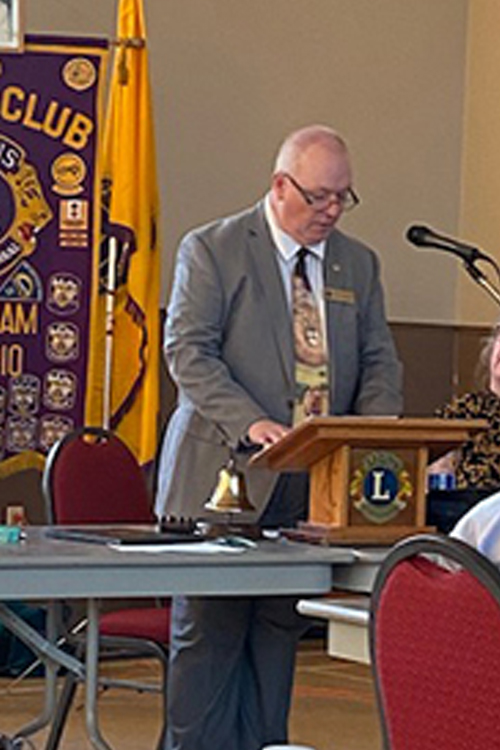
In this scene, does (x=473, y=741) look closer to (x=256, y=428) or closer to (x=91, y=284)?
(x=256, y=428)

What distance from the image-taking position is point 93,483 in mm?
4910

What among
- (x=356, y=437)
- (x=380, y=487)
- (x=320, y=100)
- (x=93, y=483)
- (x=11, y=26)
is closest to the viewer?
(x=356, y=437)

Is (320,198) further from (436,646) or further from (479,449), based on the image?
(436,646)

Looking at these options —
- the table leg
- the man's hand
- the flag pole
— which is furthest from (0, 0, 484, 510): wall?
the table leg

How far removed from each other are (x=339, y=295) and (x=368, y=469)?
0.77m

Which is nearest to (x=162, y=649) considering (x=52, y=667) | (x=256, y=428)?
(x=52, y=667)

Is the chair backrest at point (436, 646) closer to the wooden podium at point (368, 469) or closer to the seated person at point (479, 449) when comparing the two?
Answer: the wooden podium at point (368, 469)

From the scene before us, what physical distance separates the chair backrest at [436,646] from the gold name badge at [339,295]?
2159 mm

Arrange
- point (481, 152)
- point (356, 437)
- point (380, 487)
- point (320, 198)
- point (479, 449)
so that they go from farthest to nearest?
point (481, 152) < point (479, 449) < point (320, 198) < point (380, 487) < point (356, 437)

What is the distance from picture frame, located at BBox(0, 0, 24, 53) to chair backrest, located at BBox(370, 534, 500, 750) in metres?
4.90

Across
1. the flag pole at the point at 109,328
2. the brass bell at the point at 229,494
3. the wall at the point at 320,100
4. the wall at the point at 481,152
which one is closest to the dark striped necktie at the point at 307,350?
the brass bell at the point at 229,494

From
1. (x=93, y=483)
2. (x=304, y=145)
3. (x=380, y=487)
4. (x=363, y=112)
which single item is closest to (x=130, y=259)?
(x=363, y=112)

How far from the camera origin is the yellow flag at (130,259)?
7.06m

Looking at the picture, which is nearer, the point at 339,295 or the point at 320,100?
the point at 339,295
